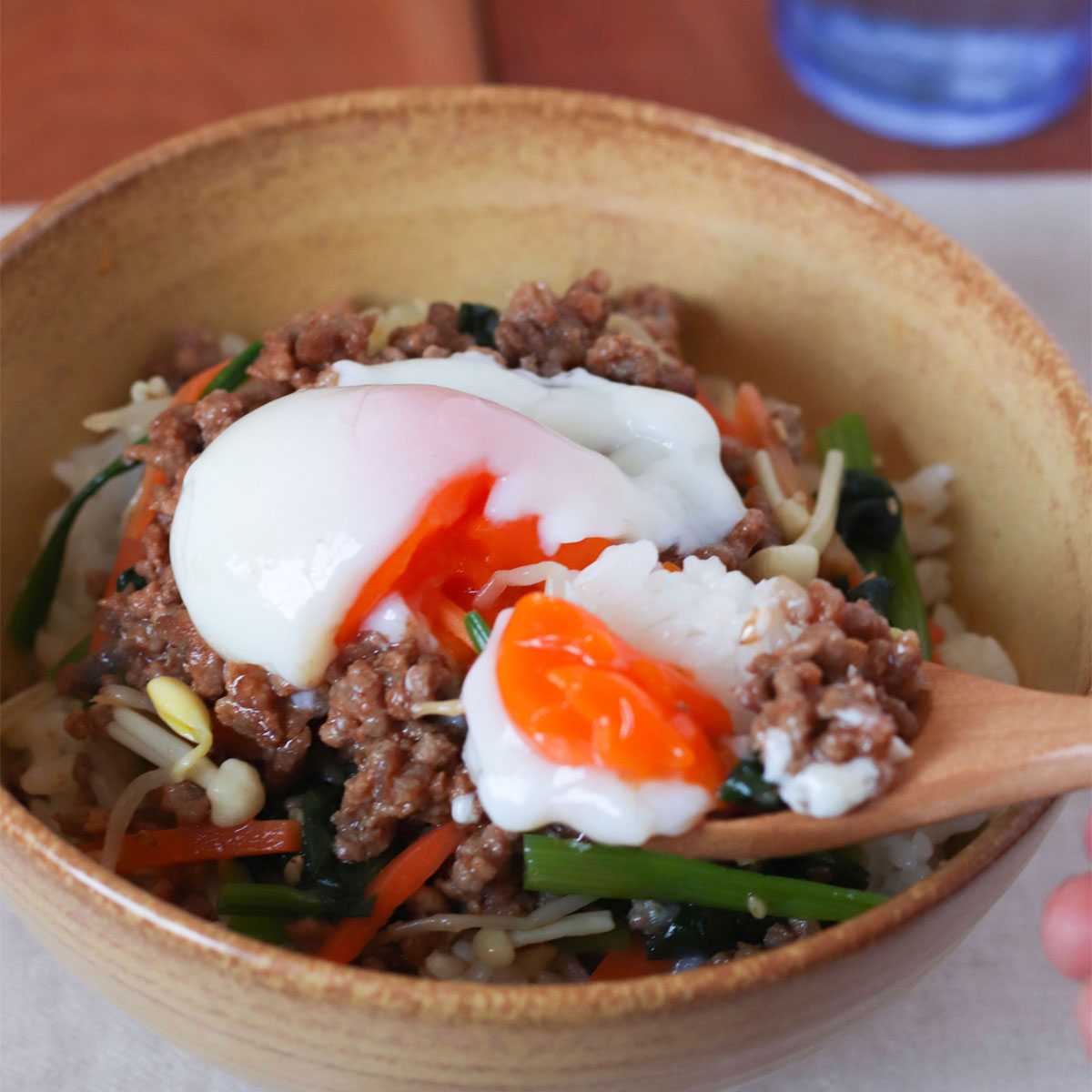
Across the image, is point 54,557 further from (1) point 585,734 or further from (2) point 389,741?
(1) point 585,734

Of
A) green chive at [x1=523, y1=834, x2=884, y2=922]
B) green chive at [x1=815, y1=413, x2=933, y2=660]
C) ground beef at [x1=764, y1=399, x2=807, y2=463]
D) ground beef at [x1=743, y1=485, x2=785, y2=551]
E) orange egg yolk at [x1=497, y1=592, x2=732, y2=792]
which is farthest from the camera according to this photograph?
ground beef at [x1=764, y1=399, x2=807, y2=463]

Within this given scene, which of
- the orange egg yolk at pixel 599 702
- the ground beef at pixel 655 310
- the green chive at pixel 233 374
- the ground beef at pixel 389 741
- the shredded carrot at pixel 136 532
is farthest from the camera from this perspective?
the ground beef at pixel 655 310

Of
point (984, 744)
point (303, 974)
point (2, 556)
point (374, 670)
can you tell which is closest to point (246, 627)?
point (374, 670)

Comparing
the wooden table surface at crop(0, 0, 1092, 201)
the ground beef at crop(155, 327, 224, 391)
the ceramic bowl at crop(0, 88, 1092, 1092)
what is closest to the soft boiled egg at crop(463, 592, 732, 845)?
the ceramic bowl at crop(0, 88, 1092, 1092)

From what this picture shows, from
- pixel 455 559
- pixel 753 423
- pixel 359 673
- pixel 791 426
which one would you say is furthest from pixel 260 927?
pixel 791 426

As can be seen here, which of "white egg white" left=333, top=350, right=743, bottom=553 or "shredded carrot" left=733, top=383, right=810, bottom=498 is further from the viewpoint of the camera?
"shredded carrot" left=733, top=383, right=810, bottom=498

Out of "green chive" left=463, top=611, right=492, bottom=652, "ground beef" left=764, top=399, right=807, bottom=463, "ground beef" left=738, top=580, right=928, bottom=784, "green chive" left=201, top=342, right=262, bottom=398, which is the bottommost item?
"ground beef" left=764, top=399, right=807, bottom=463

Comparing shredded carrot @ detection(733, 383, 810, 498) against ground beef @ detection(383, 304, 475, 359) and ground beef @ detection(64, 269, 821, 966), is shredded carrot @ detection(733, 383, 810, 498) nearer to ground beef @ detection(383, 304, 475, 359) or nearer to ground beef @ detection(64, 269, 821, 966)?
ground beef @ detection(64, 269, 821, 966)

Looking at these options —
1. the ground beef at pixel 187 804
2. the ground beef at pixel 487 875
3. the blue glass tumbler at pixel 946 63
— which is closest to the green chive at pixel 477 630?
the ground beef at pixel 487 875

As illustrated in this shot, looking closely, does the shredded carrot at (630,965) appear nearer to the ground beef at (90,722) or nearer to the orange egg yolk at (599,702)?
the orange egg yolk at (599,702)
